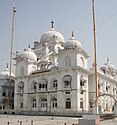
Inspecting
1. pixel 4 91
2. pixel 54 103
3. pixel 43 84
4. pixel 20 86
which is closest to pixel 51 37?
pixel 20 86

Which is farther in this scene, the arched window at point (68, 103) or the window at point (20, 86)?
the window at point (20, 86)

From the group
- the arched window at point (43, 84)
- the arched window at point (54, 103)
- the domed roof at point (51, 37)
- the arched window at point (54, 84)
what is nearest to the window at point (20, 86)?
the arched window at point (43, 84)

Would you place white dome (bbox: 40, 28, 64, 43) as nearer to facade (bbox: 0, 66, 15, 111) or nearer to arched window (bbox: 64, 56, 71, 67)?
facade (bbox: 0, 66, 15, 111)

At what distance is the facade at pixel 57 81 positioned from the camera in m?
42.1

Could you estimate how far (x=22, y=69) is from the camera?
51.3 meters

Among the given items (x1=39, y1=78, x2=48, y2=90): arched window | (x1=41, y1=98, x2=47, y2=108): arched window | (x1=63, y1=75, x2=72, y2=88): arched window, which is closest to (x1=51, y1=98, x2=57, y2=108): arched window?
(x1=41, y1=98, x2=47, y2=108): arched window

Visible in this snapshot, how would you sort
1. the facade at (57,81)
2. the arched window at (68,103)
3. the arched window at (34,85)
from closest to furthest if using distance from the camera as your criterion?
1. the arched window at (68,103)
2. the facade at (57,81)
3. the arched window at (34,85)

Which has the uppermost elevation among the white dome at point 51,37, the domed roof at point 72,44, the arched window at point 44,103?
the white dome at point 51,37

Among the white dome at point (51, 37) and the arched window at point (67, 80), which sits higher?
the white dome at point (51, 37)

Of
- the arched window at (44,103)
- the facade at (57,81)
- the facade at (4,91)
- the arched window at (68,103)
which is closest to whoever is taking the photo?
the arched window at (68,103)

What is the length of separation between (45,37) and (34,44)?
19.1ft

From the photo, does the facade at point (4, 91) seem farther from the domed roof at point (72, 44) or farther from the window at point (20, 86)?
the domed roof at point (72, 44)

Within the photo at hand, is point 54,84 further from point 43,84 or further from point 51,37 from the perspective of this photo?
point 51,37

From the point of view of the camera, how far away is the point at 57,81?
4434 centimetres
